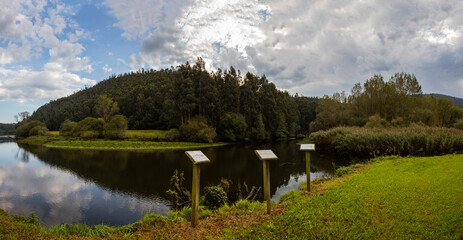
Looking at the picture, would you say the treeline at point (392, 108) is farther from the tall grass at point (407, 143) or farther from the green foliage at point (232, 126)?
the green foliage at point (232, 126)

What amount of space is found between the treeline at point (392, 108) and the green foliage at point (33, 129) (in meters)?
78.3

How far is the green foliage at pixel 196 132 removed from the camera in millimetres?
44894

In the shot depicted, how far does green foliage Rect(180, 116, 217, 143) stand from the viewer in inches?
1767

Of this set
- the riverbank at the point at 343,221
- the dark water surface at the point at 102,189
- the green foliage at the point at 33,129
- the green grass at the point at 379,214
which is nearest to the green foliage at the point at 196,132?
the dark water surface at the point at 102,189

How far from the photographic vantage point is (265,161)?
267 inches

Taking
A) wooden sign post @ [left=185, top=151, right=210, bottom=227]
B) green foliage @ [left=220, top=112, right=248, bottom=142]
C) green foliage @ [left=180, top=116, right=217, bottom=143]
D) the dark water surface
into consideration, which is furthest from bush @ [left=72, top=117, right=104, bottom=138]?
wooden sign post @ [left=185, top=151, right=210, bottom=227]

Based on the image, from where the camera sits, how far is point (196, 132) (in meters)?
45.4

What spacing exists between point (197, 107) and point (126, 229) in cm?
4609

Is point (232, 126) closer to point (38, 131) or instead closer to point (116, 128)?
point (116, 128)

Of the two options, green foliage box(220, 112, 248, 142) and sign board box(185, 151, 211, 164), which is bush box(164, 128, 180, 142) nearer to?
green foliage box(220, 112, 248, 142)

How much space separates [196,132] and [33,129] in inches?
2123

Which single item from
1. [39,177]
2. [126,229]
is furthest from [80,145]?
[126,229]

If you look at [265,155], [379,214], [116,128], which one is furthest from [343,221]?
[116,128]

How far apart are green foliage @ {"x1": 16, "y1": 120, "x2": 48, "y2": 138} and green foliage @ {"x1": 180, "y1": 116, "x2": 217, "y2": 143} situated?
47520 mm
